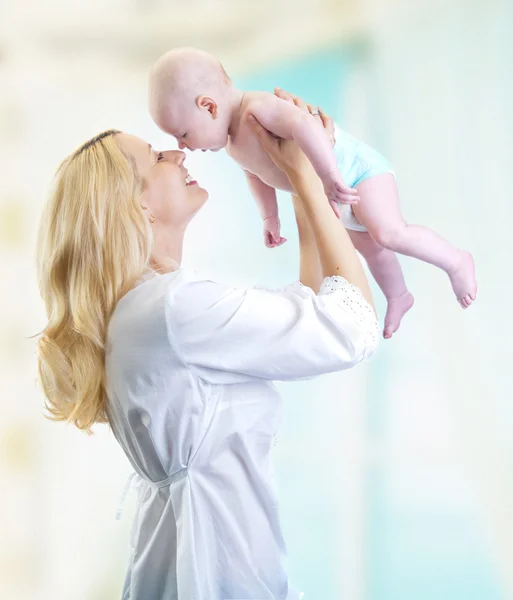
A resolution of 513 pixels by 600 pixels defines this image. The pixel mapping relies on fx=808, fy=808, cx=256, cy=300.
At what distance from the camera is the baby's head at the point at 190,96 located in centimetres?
132

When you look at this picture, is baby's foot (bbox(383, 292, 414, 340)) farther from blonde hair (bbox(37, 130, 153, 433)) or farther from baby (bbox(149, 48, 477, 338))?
→ blonde hair (bbox(37, 130, 153, 433))

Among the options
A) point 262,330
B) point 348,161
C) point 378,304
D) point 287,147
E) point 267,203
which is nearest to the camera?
point 262,330

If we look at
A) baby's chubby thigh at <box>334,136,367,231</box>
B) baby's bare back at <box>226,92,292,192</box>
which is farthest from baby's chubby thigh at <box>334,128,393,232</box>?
baby's bare back at <box>226,92,292,192</box>

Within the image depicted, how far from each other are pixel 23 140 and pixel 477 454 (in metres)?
1.64

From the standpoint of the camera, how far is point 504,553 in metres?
2.36

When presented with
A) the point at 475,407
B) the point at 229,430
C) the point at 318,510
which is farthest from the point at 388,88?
the point at 229,430

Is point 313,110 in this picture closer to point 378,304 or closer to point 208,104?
point 208,104

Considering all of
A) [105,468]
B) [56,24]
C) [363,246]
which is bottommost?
[105,468]

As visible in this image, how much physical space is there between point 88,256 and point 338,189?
1.32 feet

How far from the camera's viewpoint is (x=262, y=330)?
1167mm

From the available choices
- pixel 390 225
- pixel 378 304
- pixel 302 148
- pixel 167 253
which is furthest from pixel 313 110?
pixel 378 304

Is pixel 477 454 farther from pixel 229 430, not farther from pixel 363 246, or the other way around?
pixel 229 430

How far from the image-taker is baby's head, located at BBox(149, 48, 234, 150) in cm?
132

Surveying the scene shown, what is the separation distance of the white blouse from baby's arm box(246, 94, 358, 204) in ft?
0.48
